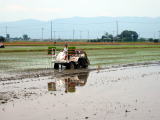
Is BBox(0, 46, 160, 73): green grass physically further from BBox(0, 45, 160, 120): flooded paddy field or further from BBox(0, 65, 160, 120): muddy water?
BBox(0, 65, 160, 120): muddy water

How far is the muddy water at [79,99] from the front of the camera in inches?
433

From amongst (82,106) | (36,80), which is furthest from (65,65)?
(82,106)

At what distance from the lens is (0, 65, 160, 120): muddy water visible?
1099cm

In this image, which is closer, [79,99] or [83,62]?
[79,99]

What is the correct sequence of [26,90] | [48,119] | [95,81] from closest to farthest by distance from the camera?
[48,119], [26,90], [95,81]

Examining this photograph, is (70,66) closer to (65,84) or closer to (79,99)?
(65,84)

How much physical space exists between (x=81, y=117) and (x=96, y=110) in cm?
107

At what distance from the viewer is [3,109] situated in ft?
38.3

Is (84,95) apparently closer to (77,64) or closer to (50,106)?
(50,106)

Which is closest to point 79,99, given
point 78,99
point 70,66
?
point 78,99

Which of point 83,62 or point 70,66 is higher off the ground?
point 83,62

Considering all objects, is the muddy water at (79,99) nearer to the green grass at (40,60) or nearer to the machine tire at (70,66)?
the machine tire at (70,66)

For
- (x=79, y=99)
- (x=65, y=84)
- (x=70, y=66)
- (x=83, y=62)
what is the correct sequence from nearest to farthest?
1. (x=79, y=99)
2. (x=65, y=84)
3. (x=70, y=66)
4. (x=83, y=62)

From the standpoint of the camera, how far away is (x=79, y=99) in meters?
13.6
